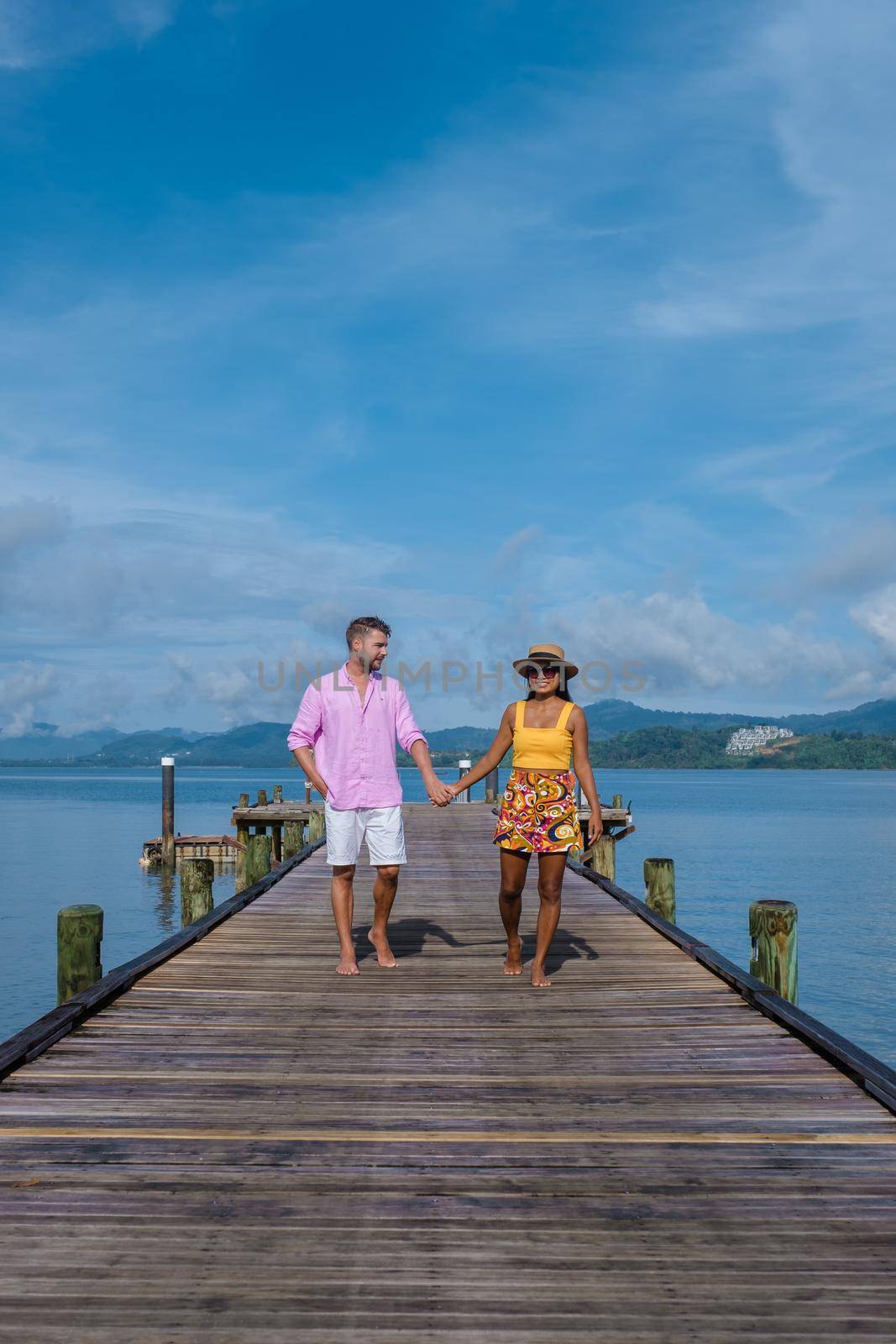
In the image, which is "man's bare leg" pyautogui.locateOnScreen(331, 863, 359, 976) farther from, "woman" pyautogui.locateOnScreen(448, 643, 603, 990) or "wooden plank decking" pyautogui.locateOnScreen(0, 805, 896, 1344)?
"woman" pyautogui.locateOnScreen(448, 643, 603, 990)

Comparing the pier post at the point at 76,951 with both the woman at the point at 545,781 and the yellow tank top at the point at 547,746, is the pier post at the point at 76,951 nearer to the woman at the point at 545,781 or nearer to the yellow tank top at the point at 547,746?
the woman at the point at 545,781

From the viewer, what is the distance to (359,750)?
671 cm

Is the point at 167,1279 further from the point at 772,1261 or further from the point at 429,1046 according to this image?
the point at 429,1046

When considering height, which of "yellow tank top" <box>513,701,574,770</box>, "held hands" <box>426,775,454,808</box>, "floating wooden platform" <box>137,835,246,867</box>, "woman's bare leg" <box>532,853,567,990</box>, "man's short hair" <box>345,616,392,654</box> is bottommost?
"floating wooden platform" <box>137,835,246,867</box>

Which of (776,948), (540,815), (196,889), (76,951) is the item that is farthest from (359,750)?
(196,889)

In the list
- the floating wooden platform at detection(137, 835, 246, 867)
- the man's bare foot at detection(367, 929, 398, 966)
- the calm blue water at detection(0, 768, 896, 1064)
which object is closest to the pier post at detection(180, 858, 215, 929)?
the man's bare foot at detection(367, 929, 398, 966)

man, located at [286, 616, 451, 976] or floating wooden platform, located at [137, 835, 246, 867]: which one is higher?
man, located at [286, 616, 451, 976]

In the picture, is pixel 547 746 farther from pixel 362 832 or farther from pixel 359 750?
pixel 362 832

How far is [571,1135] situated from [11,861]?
47.5 meters

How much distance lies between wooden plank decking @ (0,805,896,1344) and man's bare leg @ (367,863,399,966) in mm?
765

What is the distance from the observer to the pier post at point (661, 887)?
10.7 metres

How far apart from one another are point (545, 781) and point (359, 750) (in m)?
1.23

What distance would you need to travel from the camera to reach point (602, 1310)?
110 inches

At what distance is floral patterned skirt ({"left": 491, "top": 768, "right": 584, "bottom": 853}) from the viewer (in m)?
6.58
